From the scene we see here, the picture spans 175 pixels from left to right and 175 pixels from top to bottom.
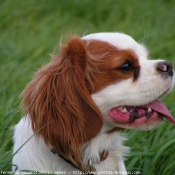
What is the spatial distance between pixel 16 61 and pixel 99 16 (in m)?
2.39

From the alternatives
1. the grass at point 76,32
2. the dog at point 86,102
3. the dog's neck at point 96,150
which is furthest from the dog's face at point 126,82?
the grass at point 76,32

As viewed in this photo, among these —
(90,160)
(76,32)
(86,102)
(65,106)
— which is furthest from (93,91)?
(76,32)

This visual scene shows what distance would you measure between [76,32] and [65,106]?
35.7 inches

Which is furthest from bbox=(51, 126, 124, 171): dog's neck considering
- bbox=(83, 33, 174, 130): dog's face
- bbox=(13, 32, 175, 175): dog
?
bbox=(83, 33, 174, 130): dog's face

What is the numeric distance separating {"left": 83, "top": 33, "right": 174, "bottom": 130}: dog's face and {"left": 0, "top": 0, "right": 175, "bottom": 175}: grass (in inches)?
23.1

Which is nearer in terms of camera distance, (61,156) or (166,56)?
(61,156)

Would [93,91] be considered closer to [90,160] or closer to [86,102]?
[86,102]

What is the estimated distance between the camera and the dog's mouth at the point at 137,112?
3518mm

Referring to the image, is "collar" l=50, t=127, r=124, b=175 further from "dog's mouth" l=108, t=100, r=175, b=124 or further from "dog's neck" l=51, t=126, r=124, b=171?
"dog's mouth" l=108, t=100, r=175, b=124

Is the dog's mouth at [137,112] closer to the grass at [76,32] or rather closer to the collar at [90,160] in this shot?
the collar at [90,160]

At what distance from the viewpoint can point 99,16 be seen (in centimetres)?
826

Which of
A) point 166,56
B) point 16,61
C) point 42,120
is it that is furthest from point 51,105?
point 166,56

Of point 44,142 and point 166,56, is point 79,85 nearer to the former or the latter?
point 44,142

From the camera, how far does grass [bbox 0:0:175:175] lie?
4.24 meters
